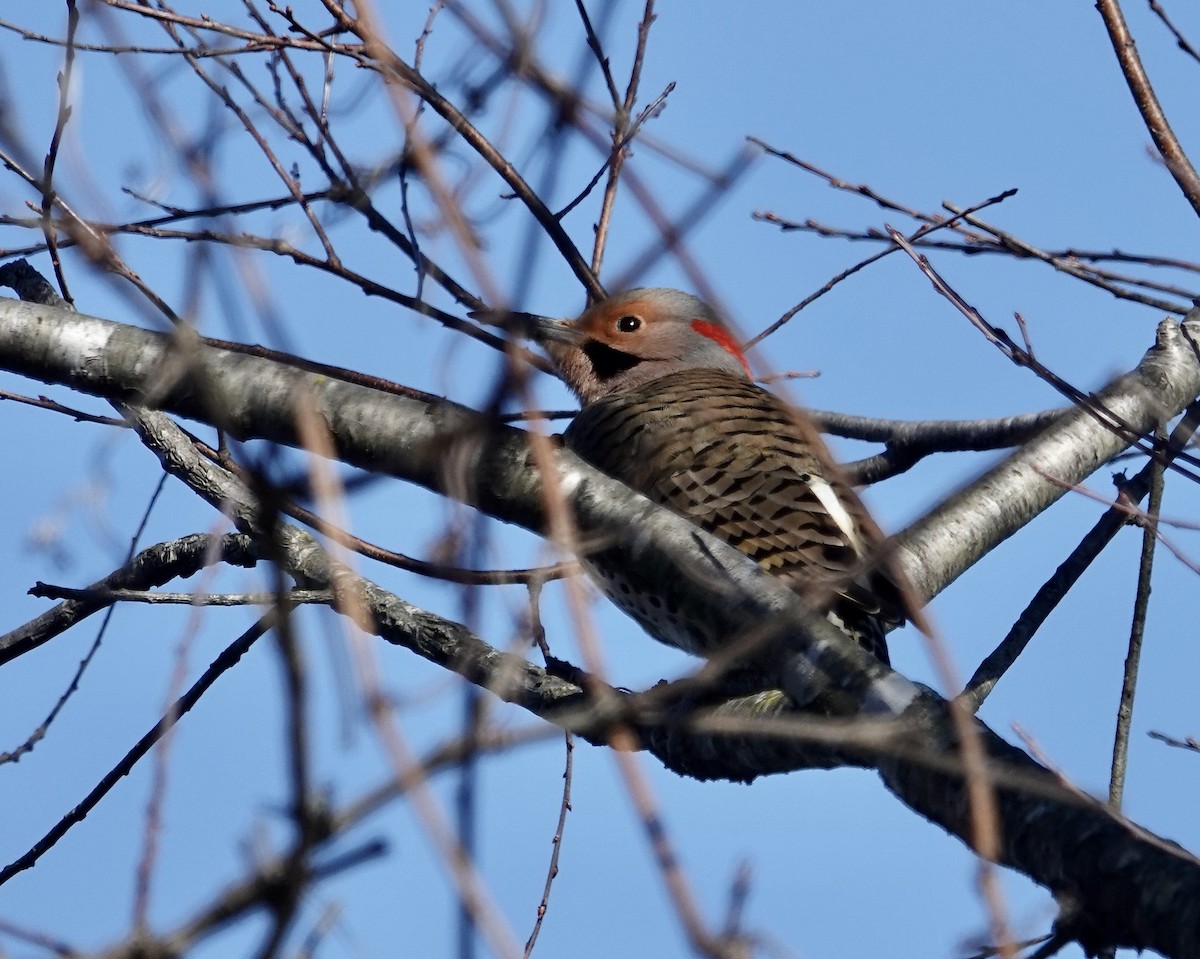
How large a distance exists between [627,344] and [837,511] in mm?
2286

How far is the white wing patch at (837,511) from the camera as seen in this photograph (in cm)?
508

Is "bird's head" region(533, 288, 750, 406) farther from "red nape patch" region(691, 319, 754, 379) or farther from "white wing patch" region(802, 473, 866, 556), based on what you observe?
"white wing patch" region(802, 473, 866, 556)

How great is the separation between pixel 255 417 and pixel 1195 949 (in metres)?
2.23

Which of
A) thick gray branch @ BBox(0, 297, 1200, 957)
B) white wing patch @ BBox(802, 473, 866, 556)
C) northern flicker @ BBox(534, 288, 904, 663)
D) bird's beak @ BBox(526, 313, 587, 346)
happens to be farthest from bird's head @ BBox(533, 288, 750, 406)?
thick gray branch @ BBox(0, 297, 1200, 957)

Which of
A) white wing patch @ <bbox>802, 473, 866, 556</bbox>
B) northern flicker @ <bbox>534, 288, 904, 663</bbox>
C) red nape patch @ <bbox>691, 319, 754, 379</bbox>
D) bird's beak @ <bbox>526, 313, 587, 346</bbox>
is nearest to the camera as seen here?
northern flicker @ <bbox>534, 288, 904, 663</bbox>

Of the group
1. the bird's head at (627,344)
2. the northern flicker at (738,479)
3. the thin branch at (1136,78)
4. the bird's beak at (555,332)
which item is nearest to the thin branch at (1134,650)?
the northern flicker at (738,479)

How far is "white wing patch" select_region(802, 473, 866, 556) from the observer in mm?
5082

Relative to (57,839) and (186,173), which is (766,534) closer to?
(57,839)

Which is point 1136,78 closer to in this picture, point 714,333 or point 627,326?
point 627,326

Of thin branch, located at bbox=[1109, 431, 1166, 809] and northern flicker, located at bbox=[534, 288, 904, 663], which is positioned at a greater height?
northern flicker, located at bbox=[534, 288, 904, 663]


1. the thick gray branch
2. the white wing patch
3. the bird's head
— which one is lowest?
the thick gray branch

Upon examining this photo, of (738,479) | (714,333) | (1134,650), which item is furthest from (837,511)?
(714,333)

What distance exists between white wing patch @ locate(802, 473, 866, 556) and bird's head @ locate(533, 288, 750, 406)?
1.72 m

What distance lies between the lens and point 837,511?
5172 mm
